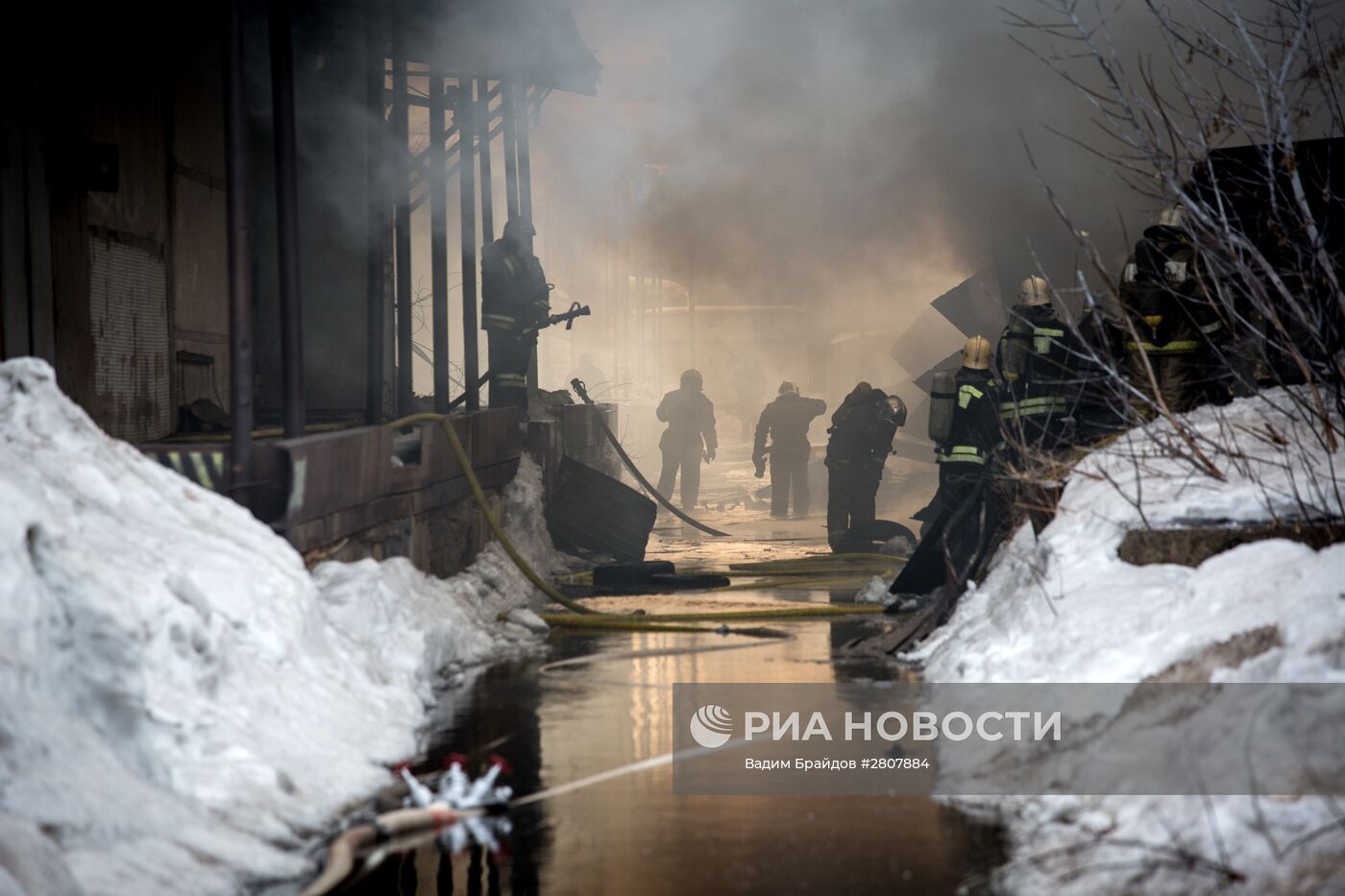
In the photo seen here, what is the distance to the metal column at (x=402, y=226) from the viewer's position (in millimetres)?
11219

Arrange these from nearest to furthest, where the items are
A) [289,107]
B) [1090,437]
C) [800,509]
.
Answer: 1. [289,107]
2. [1090,437]
3. [800,509]

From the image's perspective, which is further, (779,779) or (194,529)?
(194,529)

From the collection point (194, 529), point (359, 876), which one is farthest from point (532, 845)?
point (194, 529)

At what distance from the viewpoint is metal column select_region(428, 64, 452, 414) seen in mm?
11781

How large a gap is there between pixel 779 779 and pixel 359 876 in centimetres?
174

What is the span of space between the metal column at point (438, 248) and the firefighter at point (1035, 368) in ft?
15.0

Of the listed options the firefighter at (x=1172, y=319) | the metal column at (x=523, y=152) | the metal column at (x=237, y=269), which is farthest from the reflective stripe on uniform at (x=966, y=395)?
the metal column at (x=523, y=152)

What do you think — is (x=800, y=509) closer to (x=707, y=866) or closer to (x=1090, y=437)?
(x=1090, y=437)

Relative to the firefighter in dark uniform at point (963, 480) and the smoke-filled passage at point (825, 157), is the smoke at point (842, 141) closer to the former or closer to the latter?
the smoke-filled passage at point (825, 157)

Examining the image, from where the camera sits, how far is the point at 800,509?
19.7m

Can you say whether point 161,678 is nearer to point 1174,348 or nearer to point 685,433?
point 1174,348

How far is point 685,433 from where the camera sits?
66.7 ft

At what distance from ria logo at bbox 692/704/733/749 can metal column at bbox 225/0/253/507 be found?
2398 millimetres

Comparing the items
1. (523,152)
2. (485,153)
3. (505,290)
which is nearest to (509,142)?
(523,152)
